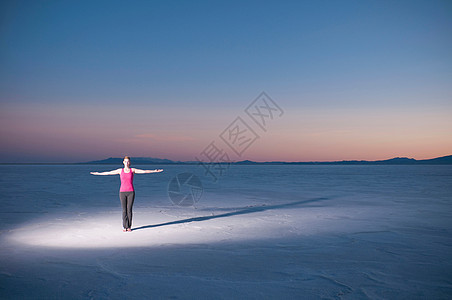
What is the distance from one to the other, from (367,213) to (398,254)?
542 cm

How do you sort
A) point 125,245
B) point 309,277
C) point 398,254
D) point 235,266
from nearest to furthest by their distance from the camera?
point 309,277 → point 235,266 → point 398,254 → point 125,245

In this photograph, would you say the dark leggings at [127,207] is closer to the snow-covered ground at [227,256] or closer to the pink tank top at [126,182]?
the pink tank top at [126,182]

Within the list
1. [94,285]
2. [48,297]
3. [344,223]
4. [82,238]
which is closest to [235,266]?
[94,285]

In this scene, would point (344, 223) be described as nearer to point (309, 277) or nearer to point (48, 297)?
point (309, 277)

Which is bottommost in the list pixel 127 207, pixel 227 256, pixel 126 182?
pixel 227 256

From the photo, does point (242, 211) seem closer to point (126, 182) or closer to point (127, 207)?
point (127, 207)

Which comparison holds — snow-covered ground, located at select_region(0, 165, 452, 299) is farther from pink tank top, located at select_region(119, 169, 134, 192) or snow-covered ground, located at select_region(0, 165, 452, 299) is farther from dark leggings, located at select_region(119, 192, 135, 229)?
pink tank top, located at select_region(119, 169, 134, 192)

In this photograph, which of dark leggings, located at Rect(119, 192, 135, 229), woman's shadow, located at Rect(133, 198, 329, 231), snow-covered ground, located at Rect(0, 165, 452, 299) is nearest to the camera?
snow-covered ground, located at Rect(0, 165, 452, 299)

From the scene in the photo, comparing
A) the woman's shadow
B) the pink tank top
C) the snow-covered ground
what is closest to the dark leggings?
the pink tank top

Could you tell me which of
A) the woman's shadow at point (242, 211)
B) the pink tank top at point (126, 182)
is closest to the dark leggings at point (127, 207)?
the pink tank top at point (126, 182)

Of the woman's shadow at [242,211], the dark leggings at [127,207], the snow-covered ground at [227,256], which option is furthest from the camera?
the woman's shadow at [242,211]

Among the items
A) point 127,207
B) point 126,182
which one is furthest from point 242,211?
point 126,182

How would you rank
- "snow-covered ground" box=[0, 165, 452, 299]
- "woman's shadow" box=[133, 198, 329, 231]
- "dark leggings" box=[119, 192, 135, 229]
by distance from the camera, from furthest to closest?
"woman's shadow" box=[133, 198, 329, 231], "dark leggings" box=[119, 192, 135, 229], "snow-covered ground" box=[0, 165, 452, 299]

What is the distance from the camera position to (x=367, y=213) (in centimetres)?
1178
